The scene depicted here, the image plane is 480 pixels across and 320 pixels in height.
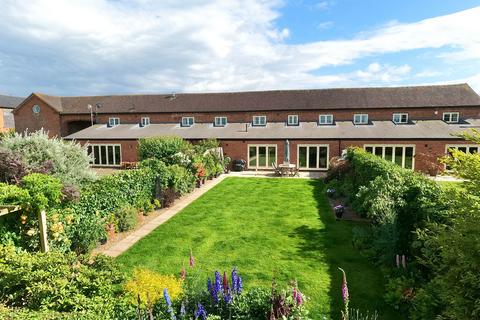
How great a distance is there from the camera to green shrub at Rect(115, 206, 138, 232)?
10688 mm

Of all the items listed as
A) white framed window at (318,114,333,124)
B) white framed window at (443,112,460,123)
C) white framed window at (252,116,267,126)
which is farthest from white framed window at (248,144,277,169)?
white framed window at (443,112,460,123)

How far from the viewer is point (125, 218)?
424 inches

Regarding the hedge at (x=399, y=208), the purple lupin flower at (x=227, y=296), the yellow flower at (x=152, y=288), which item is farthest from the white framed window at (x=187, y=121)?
the purple lupin flower at (x=227, y=296)

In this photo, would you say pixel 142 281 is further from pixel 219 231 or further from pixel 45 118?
pixel 45 118

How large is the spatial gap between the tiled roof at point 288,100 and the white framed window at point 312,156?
6435 millimetres

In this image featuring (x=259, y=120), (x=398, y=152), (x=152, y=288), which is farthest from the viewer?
(x=259, y=120)

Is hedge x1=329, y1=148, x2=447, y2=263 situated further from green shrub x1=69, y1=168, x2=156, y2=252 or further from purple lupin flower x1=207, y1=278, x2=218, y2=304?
green shrub x1=69, y1=168, x2=156, y2=252

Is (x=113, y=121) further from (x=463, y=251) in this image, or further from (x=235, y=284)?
(x=463, y=251)

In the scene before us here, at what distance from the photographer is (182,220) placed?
480 inches

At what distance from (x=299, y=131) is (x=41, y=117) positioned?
32748 mm

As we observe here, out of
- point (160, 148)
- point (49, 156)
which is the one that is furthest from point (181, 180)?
point (49, 156)

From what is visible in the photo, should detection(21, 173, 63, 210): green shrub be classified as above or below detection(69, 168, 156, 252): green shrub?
above

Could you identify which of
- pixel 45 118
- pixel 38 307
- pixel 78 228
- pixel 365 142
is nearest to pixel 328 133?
pixel 365 142

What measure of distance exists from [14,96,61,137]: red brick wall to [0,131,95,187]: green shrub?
97.9 feet
